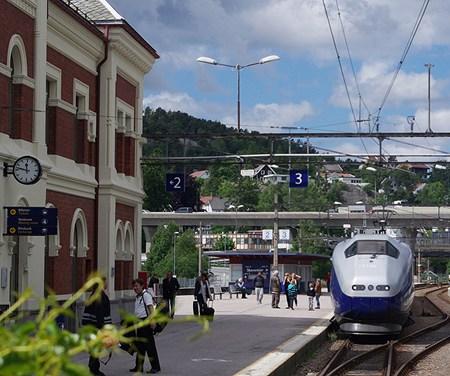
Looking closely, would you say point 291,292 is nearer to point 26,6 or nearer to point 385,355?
point 385,355

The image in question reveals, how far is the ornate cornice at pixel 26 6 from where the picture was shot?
2241 centimetres

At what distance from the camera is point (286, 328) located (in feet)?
93.5

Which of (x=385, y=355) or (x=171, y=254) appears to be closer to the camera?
(x=385, y=355)

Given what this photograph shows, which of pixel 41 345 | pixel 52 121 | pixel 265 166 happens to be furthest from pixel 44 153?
pixel 41 345

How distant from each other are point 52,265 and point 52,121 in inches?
140

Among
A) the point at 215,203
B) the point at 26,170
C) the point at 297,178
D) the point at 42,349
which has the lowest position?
the point at 42,349

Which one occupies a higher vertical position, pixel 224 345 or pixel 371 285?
pixel 371 285

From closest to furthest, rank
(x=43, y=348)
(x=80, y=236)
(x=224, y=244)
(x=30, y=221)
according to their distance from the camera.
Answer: (x=43, y=348) → (x=30, y=221) → (x=80, y=236) → (x=224, y=244)

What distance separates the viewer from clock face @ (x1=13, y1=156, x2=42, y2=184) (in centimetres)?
2142

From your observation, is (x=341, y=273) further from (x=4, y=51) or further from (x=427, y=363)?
(x=4, y=51)

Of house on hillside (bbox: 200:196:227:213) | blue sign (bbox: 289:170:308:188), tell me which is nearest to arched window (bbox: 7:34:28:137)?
blue sign (bbox: 289:170:308:188)

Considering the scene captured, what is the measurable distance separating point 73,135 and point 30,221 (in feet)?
24.9

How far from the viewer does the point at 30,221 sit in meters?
21.3

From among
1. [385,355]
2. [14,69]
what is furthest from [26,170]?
[385,355]
